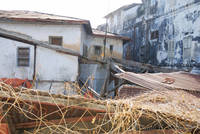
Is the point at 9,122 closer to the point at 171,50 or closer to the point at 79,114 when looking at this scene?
the point at 79,114

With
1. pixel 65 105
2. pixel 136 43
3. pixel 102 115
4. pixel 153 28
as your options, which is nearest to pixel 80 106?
pixel 65 105

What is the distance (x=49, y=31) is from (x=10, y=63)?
3020 mm

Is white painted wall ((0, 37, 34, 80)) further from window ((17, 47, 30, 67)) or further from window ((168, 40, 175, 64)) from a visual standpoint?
window ((168, 40, 175, 64))

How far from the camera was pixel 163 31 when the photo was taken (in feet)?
55.1

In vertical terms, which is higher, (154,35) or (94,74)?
(154,35)

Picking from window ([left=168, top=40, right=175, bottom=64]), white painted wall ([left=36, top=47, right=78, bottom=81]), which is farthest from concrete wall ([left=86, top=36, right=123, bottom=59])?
white painted wall ([left=36, top=47, right=78, bottom=81])

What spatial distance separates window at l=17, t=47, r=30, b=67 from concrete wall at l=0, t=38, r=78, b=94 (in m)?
0.20

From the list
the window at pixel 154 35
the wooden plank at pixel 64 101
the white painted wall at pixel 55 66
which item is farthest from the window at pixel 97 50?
the wooden plank at pixel 64 101

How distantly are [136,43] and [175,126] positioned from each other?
18.9 meters

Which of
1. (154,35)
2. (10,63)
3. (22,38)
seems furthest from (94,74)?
(154,35)

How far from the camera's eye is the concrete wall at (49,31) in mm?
11617

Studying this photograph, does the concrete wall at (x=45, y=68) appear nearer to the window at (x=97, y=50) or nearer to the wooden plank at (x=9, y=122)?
the window at (x=97, y=50)

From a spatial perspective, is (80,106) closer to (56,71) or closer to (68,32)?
(56,71)

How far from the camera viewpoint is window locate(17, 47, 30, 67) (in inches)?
429
